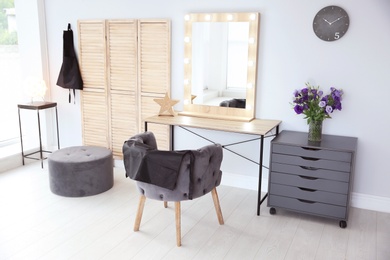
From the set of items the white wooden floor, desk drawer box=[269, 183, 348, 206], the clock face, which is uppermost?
the clock face

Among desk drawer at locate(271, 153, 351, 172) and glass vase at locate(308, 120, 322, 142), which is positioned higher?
glass vase at locate(308, 120, 322, 142)

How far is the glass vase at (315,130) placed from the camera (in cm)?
321

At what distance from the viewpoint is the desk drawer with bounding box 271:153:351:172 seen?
3.00 m

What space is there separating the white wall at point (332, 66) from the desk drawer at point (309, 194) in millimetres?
535

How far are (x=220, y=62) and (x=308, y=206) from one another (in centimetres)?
153

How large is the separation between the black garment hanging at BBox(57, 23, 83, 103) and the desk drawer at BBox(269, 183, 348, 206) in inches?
98.3

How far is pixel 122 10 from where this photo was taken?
4.11 meters

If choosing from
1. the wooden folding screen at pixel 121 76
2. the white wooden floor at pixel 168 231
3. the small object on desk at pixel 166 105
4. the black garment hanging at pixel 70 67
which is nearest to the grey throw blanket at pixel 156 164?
the white wooden floor at pixel 168 231

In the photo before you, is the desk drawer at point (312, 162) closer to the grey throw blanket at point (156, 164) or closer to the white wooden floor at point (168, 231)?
the white wooden floor at point (168, 231)

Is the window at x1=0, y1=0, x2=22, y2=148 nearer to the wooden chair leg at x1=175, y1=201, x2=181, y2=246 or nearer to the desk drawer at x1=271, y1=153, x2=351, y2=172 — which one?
the wooden chair leg at x1=175, y1=201, x2=181, y2=246

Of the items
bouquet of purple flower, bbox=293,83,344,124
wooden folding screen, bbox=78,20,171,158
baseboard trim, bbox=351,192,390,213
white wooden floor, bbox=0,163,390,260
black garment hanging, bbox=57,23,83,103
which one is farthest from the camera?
black garment hanging, bbox=57,23,83,103

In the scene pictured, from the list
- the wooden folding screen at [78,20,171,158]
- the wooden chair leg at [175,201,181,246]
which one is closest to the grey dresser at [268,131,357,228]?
the wooden chair leg at [175,201,181,246]

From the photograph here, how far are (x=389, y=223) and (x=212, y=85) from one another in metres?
1.95

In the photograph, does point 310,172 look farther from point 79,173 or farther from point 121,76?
point 121,76
